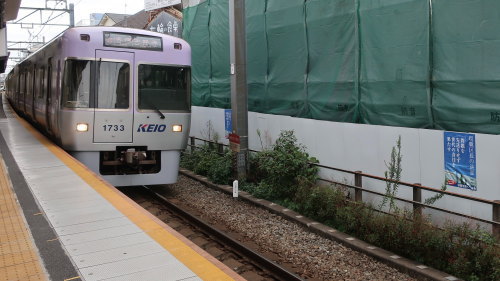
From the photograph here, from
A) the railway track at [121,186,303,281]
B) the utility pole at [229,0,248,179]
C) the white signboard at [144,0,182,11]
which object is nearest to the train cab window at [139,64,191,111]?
the utility pole at [229,0,248,179]

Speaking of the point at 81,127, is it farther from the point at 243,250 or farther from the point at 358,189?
the point at 358,189

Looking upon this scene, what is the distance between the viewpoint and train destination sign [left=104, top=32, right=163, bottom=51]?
8.86m

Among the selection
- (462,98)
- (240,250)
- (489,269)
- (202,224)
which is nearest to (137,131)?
(202,224)

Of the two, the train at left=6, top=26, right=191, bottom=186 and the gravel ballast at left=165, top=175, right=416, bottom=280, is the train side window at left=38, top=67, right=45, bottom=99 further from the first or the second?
the gravel ballast at left=165, top=175, right=416, bottom=280

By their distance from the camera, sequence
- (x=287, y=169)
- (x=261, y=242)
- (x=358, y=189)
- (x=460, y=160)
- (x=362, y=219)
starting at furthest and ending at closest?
(x=287, y=169) → (x=358, y=189) → (x=261, y=242) → (x=362, y=219) → (x=460, y=160)

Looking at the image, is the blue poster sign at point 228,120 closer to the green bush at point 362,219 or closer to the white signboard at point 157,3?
the green bush at point 362,219

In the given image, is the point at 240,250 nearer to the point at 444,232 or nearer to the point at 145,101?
the point at 444,232

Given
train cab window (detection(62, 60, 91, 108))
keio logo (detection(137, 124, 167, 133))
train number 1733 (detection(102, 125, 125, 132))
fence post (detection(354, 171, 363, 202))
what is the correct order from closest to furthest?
fence post (detection(354, 171, 363, 202)) → train cab window (detection(62, 60, 91, 108)) → train number 1733 (detection(102, 125, 125, 132)) → keio logo (detection(137, 124, 167, 133))

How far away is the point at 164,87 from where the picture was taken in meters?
9.39

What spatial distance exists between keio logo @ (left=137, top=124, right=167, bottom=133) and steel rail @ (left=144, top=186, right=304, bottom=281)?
1.43 meters

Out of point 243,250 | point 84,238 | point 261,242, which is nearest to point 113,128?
point 261,242

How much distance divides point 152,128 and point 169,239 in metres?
4.90

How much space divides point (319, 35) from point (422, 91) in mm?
2838

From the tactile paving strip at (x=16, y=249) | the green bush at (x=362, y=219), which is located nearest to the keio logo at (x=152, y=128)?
the green bush at (x=362, y=219)
